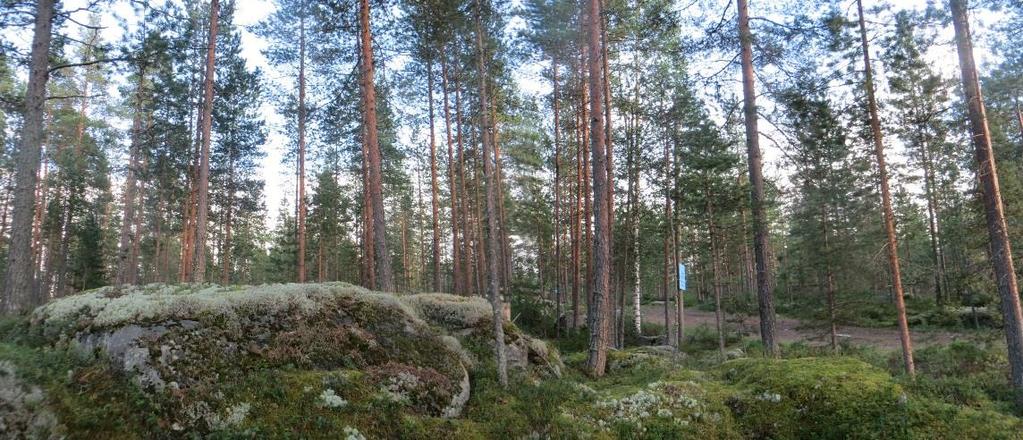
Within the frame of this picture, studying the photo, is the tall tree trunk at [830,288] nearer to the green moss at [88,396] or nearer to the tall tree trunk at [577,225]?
the tall tree trunk at [577,225]

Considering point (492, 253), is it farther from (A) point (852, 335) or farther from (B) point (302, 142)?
(A) point (852, 335)

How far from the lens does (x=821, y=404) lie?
679cm

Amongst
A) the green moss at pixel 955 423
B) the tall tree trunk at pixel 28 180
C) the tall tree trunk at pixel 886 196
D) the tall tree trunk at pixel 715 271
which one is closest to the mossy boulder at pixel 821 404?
Result: the green moss at pixel 955 423

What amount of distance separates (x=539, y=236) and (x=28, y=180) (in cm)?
2151

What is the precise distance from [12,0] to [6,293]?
18.6ft

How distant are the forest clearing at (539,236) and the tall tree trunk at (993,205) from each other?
47 millimetres

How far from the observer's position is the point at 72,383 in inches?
191

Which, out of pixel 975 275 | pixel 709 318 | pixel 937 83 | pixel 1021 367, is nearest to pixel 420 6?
pixel 937 83

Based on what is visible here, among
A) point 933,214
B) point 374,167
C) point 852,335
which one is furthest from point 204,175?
point 933,214

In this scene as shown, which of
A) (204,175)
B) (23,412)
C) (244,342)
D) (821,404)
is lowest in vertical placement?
(821,404)

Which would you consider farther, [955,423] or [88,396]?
[955,423]

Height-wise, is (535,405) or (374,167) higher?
(374,167)

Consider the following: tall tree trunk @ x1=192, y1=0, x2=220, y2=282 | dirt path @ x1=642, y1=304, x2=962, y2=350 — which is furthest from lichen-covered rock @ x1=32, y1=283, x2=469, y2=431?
dirt path @ x1=642, y1=304, x2=962, y2=350

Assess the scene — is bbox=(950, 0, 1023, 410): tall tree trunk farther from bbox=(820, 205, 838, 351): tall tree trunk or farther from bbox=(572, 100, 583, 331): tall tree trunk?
bbox=(572, 100, 583, 331): tall tree trunk
